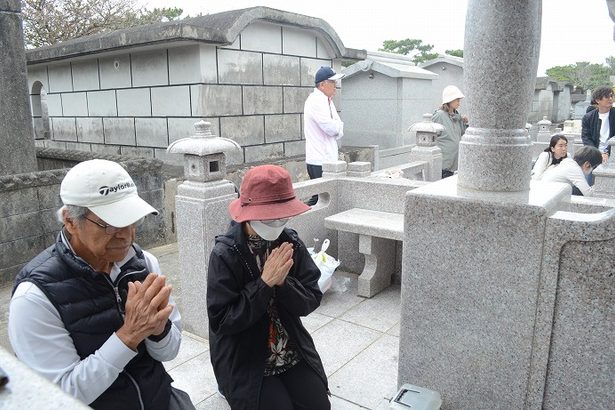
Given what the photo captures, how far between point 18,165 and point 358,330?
19.9 ft

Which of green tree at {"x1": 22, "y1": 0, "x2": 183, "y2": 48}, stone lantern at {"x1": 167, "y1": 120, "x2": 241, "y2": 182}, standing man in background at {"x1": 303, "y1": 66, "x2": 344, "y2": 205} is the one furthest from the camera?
green tree at {"x1": 22, "y1": 0, "x2": 183, "y2": 48}

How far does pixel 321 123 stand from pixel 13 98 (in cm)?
479

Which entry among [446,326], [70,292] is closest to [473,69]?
[446,326]

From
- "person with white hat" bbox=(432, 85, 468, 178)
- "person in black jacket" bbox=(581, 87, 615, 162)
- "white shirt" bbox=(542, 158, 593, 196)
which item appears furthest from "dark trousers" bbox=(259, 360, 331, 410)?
"person in black jacket" bbox=(581, 87, 615, 162)

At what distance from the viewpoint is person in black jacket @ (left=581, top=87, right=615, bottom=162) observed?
7789 millimetres

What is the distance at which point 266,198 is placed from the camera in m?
2.62

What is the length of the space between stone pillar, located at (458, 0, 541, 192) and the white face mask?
42.6 inches

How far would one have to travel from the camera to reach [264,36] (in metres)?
8.45

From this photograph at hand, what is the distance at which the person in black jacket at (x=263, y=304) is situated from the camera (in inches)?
101

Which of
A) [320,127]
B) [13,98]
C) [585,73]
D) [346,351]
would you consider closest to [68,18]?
[13,98]

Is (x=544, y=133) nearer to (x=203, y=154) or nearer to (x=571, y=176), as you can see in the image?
(x=571, y=176)

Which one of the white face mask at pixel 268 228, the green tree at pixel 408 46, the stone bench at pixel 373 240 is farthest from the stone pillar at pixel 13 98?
the green tree at pixel 408 46

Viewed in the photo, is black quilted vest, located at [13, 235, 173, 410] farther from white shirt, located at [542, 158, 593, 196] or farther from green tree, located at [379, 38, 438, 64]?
green tree, located at [379, 38, 438, 64]

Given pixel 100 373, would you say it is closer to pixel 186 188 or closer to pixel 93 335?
pixel 93 335
